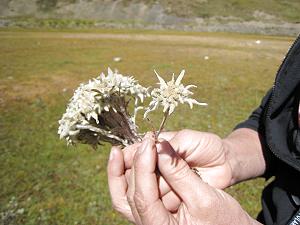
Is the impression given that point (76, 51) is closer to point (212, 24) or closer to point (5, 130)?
point (5, 130)

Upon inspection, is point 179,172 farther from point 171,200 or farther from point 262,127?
point 262,127

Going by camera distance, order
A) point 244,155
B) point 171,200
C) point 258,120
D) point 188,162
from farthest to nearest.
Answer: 1. point 258,120
2. point 244,155
3. point 188,162
4. point 171,200

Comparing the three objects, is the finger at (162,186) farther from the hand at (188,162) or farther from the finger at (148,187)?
the finger at (148,187)

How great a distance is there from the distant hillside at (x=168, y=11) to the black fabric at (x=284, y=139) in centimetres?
13783

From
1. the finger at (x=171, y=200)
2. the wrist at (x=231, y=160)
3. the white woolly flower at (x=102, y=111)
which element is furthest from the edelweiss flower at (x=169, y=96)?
the wrist at (x=231, y=160)

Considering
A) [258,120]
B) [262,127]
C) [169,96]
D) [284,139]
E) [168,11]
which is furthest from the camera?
[168,11]

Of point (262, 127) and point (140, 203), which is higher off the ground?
point (262, 127)

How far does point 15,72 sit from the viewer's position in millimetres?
33250

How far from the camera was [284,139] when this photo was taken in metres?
Answer: 4.89

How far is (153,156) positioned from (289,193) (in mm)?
2199

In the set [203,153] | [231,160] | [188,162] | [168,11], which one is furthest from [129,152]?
[168,11]

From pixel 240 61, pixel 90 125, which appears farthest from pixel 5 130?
pixel 240 61

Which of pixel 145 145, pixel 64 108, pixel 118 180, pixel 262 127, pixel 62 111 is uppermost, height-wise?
pixel 145 145

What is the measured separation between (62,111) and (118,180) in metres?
17.5
